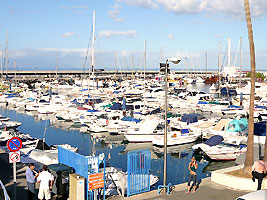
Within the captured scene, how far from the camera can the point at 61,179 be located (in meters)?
13.4

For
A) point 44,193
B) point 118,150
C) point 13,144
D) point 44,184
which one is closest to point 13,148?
point 13,144

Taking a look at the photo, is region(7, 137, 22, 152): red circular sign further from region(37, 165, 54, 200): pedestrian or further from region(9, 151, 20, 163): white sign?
region(37, 165, 54, 200): pedestrian

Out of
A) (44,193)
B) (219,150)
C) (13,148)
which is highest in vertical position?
(13,148)

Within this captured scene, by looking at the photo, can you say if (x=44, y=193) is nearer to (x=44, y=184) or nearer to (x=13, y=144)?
(x=44, y=184)

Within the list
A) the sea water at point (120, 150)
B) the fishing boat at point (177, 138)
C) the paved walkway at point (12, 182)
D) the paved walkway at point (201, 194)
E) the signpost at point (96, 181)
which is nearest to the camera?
the signpost at point (96, 181)

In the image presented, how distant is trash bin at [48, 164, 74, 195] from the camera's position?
13.2 metres

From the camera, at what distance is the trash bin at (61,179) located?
13195 mm

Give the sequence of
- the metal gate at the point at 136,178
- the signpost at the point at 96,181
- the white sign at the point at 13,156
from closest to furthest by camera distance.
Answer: the white sign at the point at 13,156 → the signpost at the point at 96,181 → the metal gate at the point at 136,178

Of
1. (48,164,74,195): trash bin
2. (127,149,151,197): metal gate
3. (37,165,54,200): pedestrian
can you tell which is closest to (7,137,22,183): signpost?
(37,165,54,200): pedestrian

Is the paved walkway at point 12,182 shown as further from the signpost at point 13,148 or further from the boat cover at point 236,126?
the boat cover at point 236,126

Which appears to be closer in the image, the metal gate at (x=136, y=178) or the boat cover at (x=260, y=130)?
the metal gate at (x=136, y=178)

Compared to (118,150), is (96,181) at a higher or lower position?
higher

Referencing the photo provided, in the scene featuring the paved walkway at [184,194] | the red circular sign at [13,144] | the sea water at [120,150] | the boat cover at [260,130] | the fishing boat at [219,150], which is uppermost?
the red circular sign at [13,144]

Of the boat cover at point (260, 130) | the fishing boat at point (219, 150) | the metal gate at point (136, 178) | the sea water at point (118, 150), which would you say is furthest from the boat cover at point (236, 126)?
the metal gate at point (136, 178)
